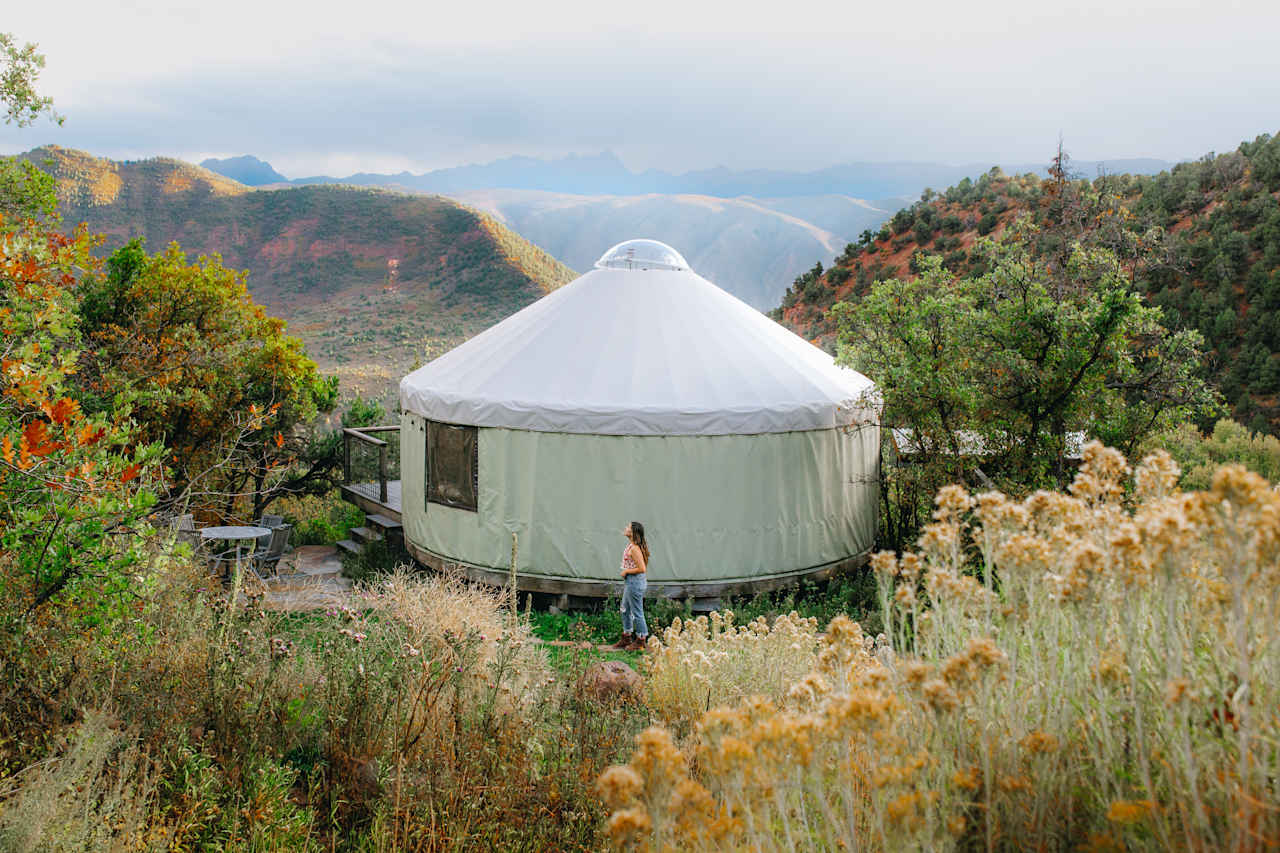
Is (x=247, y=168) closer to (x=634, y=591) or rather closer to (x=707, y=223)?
(x=707, y=223)

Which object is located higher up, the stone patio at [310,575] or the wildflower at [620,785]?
the wildflower at [620,785]

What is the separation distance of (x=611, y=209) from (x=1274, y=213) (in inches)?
2848

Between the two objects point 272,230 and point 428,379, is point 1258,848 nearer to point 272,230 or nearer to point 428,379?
point 428,379

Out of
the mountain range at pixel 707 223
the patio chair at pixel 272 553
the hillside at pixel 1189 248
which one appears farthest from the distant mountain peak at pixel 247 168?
the patio chair at pixel 272 553

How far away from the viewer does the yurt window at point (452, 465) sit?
25.8 feet

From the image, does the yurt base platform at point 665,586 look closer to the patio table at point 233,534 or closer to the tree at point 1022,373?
the tree at point 1022,373

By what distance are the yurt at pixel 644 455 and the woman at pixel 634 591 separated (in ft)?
2.55

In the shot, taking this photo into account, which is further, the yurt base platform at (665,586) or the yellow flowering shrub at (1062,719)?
the yurt base platform at (665,586)

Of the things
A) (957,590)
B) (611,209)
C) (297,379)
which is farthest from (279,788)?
(611,209)

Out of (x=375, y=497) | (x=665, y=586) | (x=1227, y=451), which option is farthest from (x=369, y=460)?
(x=1227, y=451)

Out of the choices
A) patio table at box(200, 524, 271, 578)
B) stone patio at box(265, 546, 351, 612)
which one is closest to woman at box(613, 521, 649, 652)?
stone patio at box(265, 546, 351, 612)

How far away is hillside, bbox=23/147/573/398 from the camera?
38125 mm

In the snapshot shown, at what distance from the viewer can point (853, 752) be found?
2.33m

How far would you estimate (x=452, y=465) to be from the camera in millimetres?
8039
